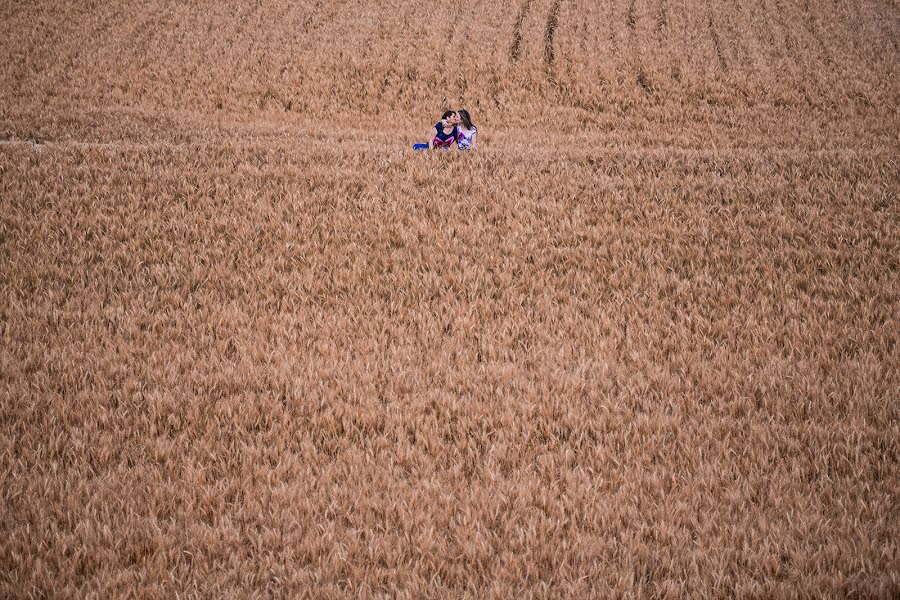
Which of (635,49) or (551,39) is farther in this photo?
(551,39)

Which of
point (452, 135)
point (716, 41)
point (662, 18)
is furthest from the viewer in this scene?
point (662, 18)

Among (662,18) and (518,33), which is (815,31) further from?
(518,33)

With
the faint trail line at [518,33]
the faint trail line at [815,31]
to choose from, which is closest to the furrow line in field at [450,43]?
the faint trail line at [518,33]

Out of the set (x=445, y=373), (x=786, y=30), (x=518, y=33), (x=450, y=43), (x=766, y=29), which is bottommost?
(x=786, y=30)

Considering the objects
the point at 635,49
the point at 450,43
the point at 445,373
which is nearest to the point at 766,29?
the point at 635,49

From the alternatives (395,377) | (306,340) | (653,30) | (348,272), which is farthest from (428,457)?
(653,30)

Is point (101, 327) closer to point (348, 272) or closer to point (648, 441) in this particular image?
point (348, 272)
